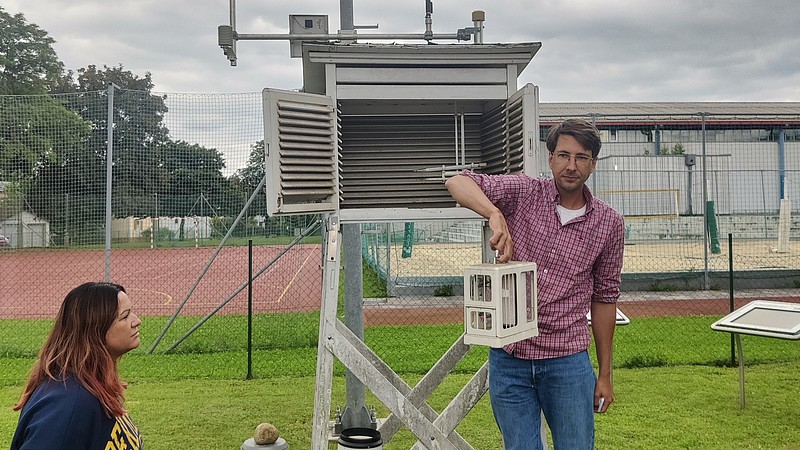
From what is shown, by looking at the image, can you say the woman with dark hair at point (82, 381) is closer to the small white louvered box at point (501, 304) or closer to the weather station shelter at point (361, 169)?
the weather station shelter at point (361, 169)

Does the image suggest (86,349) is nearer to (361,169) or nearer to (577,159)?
(577,159)

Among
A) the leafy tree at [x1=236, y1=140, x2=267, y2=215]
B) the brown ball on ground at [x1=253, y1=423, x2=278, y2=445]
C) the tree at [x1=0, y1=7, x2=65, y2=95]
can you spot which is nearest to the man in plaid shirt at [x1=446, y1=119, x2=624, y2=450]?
the brown ball on ground at [x1=253, y1=423, x2=278, y2=445]

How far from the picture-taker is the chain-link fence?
7.98 metres

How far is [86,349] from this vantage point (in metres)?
1.92

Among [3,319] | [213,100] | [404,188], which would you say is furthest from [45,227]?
[404,188]

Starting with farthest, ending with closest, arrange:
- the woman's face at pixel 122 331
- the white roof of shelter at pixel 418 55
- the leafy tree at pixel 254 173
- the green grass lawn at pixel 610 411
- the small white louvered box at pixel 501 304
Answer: the leafy tree at pixel 254 173, the green grass lawn at pixel 610 411, the white roof of shelter at pixel 418 55, the small white louvered box at pixel 501 304, the woman's face at pixel 122 331

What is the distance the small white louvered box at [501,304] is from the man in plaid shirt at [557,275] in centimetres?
8

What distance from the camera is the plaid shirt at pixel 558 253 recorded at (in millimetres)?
2396

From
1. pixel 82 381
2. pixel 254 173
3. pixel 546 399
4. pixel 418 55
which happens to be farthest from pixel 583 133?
pixel 254 173

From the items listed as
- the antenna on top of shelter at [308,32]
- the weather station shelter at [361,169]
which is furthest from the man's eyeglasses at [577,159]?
the antenna on top of shelter at [308,32]

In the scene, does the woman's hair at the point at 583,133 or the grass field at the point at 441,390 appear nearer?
the woman's hair at the point at 583,133

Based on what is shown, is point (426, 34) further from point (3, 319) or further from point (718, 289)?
point (718, 289)

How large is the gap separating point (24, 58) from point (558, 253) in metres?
33.8

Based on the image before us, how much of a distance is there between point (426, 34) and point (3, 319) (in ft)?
31.1
